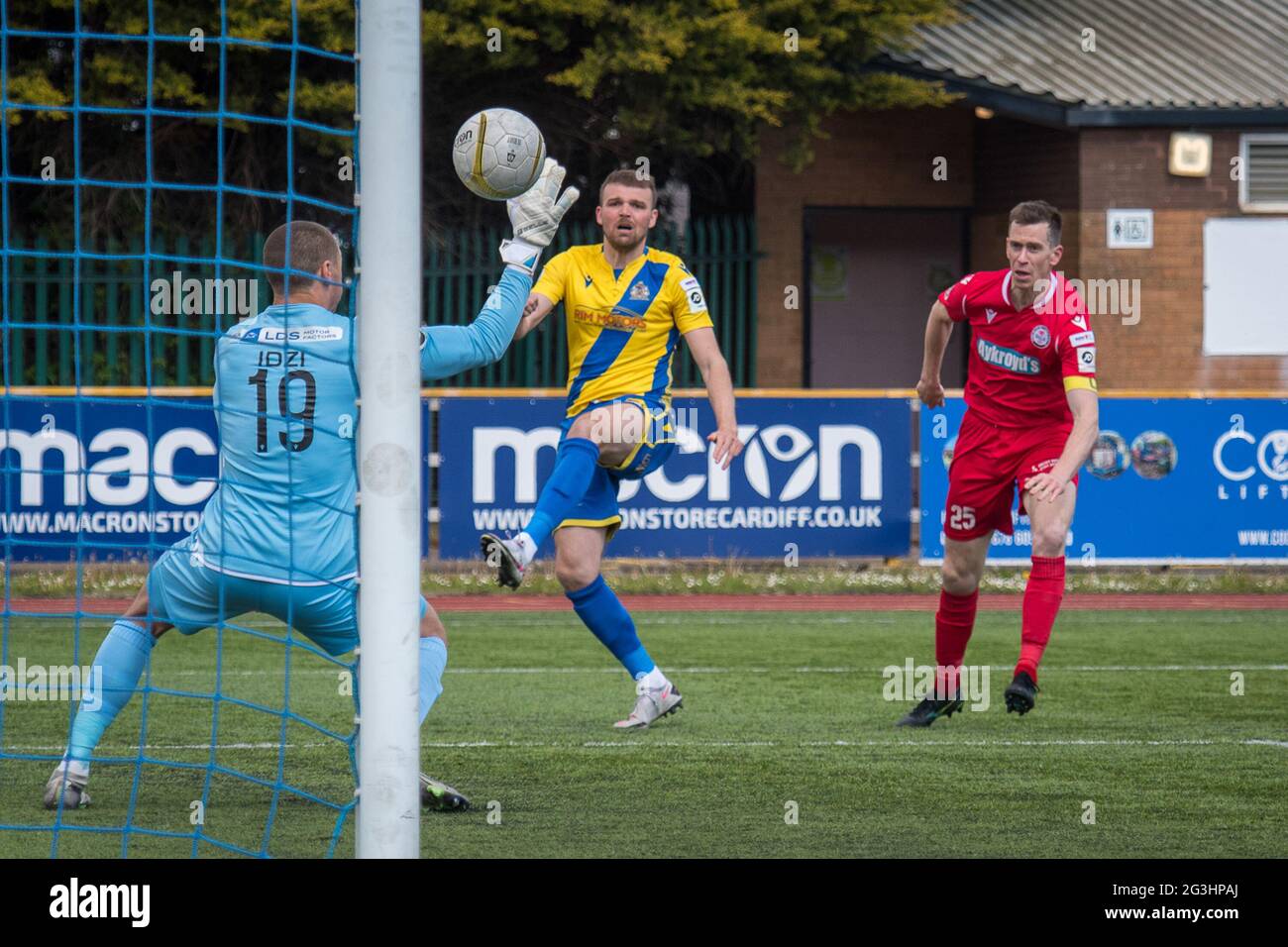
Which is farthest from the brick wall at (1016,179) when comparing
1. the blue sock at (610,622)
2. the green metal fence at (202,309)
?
the blue sock at (610,622)

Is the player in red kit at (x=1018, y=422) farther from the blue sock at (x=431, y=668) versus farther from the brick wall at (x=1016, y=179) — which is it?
the brick wall at (x=1016, y=179)

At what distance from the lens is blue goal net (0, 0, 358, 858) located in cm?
554

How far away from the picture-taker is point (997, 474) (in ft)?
25.9

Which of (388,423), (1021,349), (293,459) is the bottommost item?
(293,459)

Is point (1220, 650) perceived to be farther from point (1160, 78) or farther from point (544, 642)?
point (1160, 78)

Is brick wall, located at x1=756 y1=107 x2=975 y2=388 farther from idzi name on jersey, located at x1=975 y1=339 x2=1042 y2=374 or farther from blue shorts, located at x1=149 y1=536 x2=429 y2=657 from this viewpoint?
blue shorts, located at x1=149 y1=536 x2=429 y2=657

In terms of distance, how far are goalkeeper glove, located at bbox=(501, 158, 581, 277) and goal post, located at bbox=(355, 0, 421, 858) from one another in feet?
4.02

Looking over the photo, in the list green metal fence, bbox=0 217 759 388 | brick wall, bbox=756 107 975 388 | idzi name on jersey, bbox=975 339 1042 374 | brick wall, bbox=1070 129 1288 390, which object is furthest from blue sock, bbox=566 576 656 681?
brick wall, bbox=756 107 975 388

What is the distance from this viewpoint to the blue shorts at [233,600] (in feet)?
18.3

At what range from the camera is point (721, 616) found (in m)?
12.8

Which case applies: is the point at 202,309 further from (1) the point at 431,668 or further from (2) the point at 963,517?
Result: (1) the point at 431,668

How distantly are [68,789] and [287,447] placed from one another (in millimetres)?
1343

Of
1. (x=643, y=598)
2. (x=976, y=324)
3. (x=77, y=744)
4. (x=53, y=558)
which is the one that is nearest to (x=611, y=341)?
(x=976, y=324)

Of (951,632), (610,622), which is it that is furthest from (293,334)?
(951,632)
